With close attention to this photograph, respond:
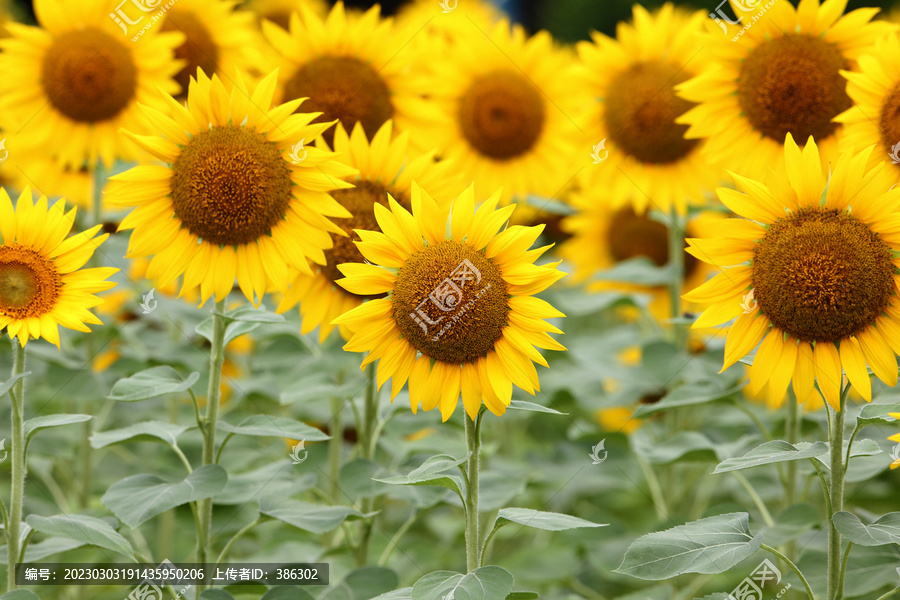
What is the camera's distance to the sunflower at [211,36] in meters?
3.44

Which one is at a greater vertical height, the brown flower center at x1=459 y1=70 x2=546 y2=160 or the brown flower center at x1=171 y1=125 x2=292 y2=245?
the brown flower center at x1=459 y1=70 x2=546 y2=160

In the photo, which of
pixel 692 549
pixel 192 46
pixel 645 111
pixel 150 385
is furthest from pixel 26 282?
pixel 645 111

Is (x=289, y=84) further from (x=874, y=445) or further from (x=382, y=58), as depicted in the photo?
(x=874, y=445)

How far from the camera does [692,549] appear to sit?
6.52 feet

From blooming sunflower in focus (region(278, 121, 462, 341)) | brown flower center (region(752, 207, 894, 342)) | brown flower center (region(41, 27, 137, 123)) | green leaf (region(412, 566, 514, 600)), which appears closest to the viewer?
green leaf (region(412, 566, 514, 600))

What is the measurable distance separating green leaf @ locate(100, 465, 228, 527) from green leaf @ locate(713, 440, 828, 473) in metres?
1.31

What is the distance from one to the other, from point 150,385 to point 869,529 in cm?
194

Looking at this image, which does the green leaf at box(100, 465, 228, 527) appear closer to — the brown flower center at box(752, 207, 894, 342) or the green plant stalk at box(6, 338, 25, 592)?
the green plant stalk at box(6, 338, 25, 592)

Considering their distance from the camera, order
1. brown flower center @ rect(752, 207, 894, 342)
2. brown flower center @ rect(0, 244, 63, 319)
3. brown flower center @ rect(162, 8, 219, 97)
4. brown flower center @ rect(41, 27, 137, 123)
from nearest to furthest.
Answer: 1. brown flower center @ rect(752, 207, 894, 342)
2. brown flower center @ rect(0, 244, 63, 319)
3. brown flower center @ rect(41, 27, 137, 123)
4. brown flower center @ rect(162, 8, 219, 97)

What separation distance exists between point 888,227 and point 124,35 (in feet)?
9.11

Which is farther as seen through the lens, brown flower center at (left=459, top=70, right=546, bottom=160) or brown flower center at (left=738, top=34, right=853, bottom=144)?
brown flower center at (left=459, top=70, right=546, bottom=160)

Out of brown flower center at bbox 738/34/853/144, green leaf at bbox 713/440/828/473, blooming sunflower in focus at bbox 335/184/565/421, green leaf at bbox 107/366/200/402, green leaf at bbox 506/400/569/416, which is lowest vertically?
green leaf at bbox 713/440/828/473

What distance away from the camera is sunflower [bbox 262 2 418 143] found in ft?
9.69

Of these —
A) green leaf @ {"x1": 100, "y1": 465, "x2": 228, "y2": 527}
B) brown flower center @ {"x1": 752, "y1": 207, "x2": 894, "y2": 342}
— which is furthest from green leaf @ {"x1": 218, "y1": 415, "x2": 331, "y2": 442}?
brown flower center @ {"x1": 752, "y1": 207, "x2": 894, "y2": 342}
